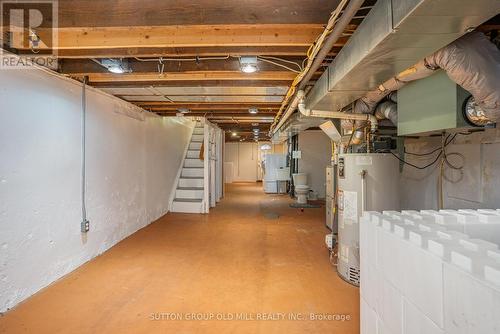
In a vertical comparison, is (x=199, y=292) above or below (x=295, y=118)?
below

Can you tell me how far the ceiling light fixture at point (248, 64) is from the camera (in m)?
2.27

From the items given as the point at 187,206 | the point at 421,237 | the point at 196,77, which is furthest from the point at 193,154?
the point at 421,237

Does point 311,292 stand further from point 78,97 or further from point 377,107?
point 78,97

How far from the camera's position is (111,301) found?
2.15 meters

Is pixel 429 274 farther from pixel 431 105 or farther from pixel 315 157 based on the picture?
pixel 315 157

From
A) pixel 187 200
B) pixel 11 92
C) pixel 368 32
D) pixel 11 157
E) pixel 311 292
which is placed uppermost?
pixel 368 32

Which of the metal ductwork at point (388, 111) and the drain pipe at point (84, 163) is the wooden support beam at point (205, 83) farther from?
the metal ductwork at point (388, 111)

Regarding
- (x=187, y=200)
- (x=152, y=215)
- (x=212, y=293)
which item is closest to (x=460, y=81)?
(x=212, y=293)

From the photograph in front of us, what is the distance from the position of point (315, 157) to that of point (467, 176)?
17.7 feet

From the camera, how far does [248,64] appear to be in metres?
2.33

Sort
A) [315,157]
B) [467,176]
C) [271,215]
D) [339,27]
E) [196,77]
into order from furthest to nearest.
A: 1. [315,157]
2. [271,215]
3. [196,77]
4. [467,176]
5. [339,27]

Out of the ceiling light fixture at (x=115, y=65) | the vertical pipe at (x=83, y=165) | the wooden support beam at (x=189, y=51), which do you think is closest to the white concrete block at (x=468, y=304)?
the wooden support beam at (x=189, y=51)

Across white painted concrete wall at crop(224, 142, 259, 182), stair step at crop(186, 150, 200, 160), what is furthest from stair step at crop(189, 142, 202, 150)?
white painted concrete wall at crop(224, 142, 259, 182)

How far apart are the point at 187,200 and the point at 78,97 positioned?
11.2ft
